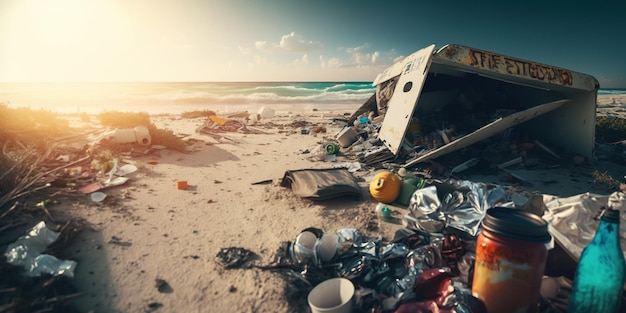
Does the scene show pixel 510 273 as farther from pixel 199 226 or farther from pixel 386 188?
pixel 199 226

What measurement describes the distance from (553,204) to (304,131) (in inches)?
313

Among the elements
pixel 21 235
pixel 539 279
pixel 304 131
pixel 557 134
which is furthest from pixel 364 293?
pixel 304 131

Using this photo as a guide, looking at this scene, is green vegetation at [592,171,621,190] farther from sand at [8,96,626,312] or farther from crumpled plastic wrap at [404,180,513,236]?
crumpled plastic wrap at [404,180,513,236]

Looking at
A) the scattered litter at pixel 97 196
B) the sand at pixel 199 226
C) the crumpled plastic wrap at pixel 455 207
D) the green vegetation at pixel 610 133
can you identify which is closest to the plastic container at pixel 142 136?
the sand at pixel 199 226

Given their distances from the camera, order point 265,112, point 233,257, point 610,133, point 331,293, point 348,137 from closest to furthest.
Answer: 1. point 331,293
2. point 233,257
3. point 348,137
4. point 610,133
5. point 265,112

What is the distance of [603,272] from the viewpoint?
5.58 ft

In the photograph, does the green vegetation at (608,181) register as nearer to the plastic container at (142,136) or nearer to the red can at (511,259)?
the red can at (511,259)

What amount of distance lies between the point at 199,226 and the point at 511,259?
321cm

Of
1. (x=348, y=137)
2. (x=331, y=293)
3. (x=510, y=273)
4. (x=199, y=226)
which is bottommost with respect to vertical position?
(x=199, y=226)

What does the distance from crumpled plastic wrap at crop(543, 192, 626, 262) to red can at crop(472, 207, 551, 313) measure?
788mm

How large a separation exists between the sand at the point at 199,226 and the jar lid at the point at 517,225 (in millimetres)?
1542

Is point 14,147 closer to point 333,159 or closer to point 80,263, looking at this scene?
point 80,263

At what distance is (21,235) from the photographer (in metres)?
3.00

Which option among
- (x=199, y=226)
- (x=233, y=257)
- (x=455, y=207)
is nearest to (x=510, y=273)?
(x=455, y=207)
